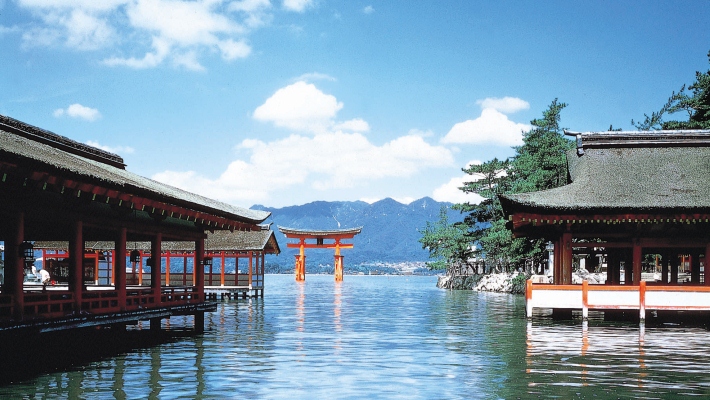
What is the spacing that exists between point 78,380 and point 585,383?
32.5 ft

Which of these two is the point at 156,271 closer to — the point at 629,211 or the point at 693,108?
the point at 629,211

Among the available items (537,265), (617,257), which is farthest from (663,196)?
(537,265)

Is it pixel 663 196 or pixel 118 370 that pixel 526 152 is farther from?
pixel 118 370

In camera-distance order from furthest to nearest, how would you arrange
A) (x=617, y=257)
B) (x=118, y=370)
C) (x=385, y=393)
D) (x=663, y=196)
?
(x=617, y=257)
(x=663, y=196)
(x=118, y=370)
(x=385, y=393)

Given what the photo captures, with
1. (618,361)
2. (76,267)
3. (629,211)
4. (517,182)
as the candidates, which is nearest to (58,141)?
(76,267)

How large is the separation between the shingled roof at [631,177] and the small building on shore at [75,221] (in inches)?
456

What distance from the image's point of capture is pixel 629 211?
95.9 ft

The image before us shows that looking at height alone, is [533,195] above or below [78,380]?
above

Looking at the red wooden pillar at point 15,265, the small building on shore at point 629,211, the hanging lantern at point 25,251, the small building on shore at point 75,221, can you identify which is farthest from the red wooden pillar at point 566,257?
the red wooden pillar at point 15,265

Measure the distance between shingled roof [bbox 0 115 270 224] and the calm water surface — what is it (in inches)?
158

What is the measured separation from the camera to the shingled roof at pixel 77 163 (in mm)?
15945

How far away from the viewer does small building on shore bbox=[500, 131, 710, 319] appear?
1148 inches

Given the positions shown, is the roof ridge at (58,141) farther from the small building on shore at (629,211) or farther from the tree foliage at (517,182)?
the tree foliage at (517,182)

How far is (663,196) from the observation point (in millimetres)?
30062
